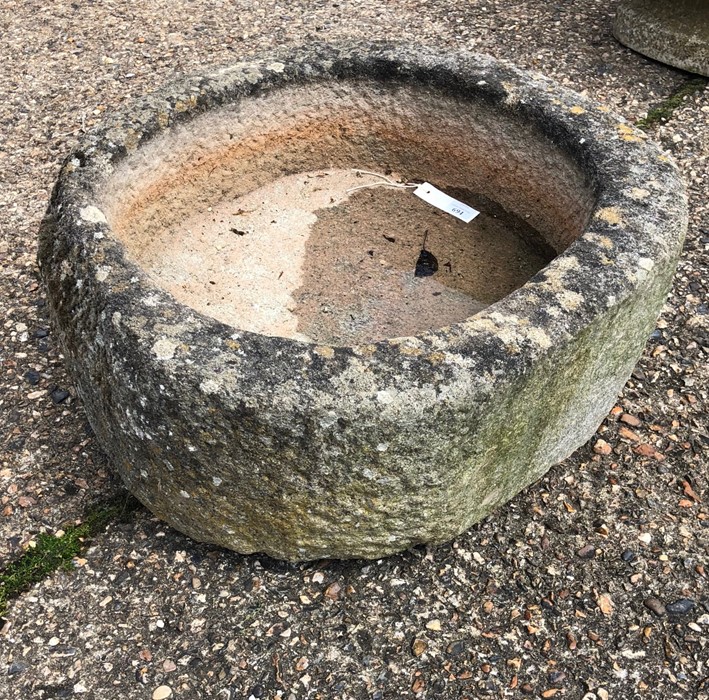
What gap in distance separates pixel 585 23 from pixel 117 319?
4.36 meters

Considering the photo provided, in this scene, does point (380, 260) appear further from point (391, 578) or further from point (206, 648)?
point (206, 648)

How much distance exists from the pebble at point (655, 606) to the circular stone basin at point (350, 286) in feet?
1.64

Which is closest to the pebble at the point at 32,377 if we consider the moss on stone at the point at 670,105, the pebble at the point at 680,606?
the pebble at the point at 680,606

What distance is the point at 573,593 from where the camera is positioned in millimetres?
2574

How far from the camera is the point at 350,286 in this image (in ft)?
10.5

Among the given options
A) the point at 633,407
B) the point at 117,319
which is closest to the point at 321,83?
the point at 117,319

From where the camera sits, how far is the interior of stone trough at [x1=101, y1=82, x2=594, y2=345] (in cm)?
302

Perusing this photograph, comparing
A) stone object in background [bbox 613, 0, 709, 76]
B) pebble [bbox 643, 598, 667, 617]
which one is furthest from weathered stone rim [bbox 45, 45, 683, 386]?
stone object in background [bbox 613, 0, 709, 76]

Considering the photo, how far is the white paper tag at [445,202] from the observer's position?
11.0 feet

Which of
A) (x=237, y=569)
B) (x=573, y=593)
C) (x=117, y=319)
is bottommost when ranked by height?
(x=237, y=569)

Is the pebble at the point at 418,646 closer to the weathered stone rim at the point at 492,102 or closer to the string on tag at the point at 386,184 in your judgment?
the weathered stone rim at the point at 492,102

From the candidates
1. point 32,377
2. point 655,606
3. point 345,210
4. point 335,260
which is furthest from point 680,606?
point 32,377

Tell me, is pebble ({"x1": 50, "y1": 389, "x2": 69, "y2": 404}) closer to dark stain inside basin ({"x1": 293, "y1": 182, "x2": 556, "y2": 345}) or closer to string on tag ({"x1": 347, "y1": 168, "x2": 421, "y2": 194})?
dark stain inside basin ({"x1": 293, "y1": 182, "x2": 556, "y2": 345})

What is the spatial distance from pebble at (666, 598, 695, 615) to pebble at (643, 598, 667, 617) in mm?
18
